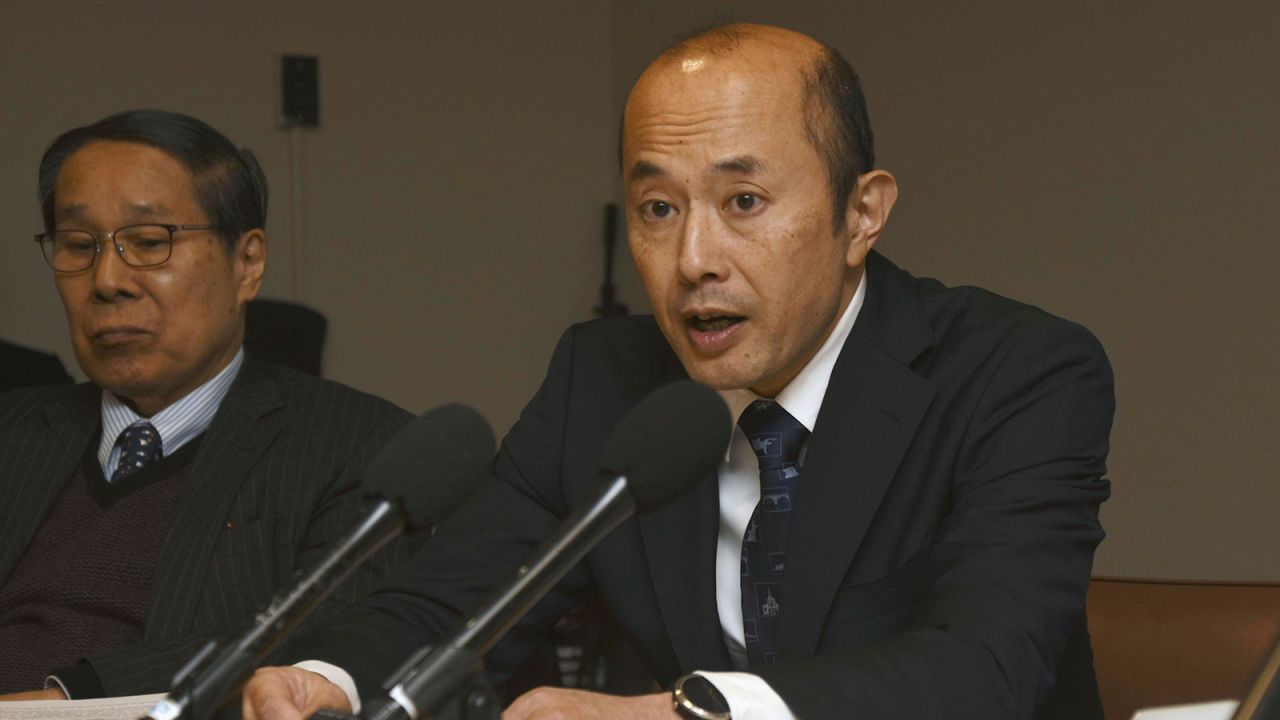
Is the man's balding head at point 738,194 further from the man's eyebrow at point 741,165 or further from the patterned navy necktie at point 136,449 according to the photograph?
the patterned navy necktie at point 136,449

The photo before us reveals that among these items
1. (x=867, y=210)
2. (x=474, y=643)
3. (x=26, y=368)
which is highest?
(x=867, y=210)

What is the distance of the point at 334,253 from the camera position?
4.42 metres

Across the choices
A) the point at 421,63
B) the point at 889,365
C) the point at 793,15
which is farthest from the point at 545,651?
the point at 421,63

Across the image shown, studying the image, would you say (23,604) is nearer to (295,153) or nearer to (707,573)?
(707,573)

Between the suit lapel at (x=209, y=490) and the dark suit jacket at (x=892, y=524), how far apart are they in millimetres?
412

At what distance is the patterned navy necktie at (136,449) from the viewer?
2.15 metres

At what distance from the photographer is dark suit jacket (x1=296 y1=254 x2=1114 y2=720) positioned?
1385 mm

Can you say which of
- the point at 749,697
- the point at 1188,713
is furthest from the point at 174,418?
the point at 1188,713

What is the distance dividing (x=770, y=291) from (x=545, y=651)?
1.08 meters

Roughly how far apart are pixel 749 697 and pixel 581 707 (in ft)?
0.56

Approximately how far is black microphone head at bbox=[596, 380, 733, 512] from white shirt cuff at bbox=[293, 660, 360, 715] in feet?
1.68

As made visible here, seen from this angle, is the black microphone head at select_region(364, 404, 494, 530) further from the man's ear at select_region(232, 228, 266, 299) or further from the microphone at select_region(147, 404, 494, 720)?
the man's ear at select_region(232, 228, 266, 299)

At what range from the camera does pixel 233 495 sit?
203 cm

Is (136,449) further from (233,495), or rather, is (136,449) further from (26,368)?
(26,368)
